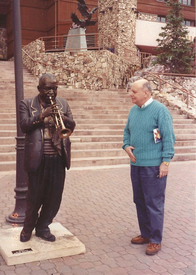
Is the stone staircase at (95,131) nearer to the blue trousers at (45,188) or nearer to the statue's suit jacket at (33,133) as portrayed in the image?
the blue trousers at (45,188)

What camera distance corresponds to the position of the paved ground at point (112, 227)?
351 cm

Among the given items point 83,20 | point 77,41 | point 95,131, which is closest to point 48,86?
point 95,131

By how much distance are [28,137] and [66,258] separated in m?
1.43

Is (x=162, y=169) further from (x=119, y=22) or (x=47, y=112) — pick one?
(x=119, y=22)

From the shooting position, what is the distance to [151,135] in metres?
3.77

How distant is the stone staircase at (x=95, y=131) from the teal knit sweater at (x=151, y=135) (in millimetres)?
5217

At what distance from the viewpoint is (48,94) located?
346cm

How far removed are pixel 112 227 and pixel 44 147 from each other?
72.0 inches

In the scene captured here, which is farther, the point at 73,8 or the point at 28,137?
the point at 73,8

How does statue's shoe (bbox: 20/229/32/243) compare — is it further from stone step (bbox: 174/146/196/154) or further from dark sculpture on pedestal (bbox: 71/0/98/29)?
dark sculpture on pedestal (bbox: 71/0/98/29)

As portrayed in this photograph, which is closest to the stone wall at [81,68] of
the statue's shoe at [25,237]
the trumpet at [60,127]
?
the statue's shoe at [25,237]

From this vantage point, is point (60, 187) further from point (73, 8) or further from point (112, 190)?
point (73, 8)

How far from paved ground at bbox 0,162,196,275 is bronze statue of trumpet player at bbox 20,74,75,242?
694 mm

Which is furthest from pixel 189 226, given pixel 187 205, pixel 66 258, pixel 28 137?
pixel 28 137
